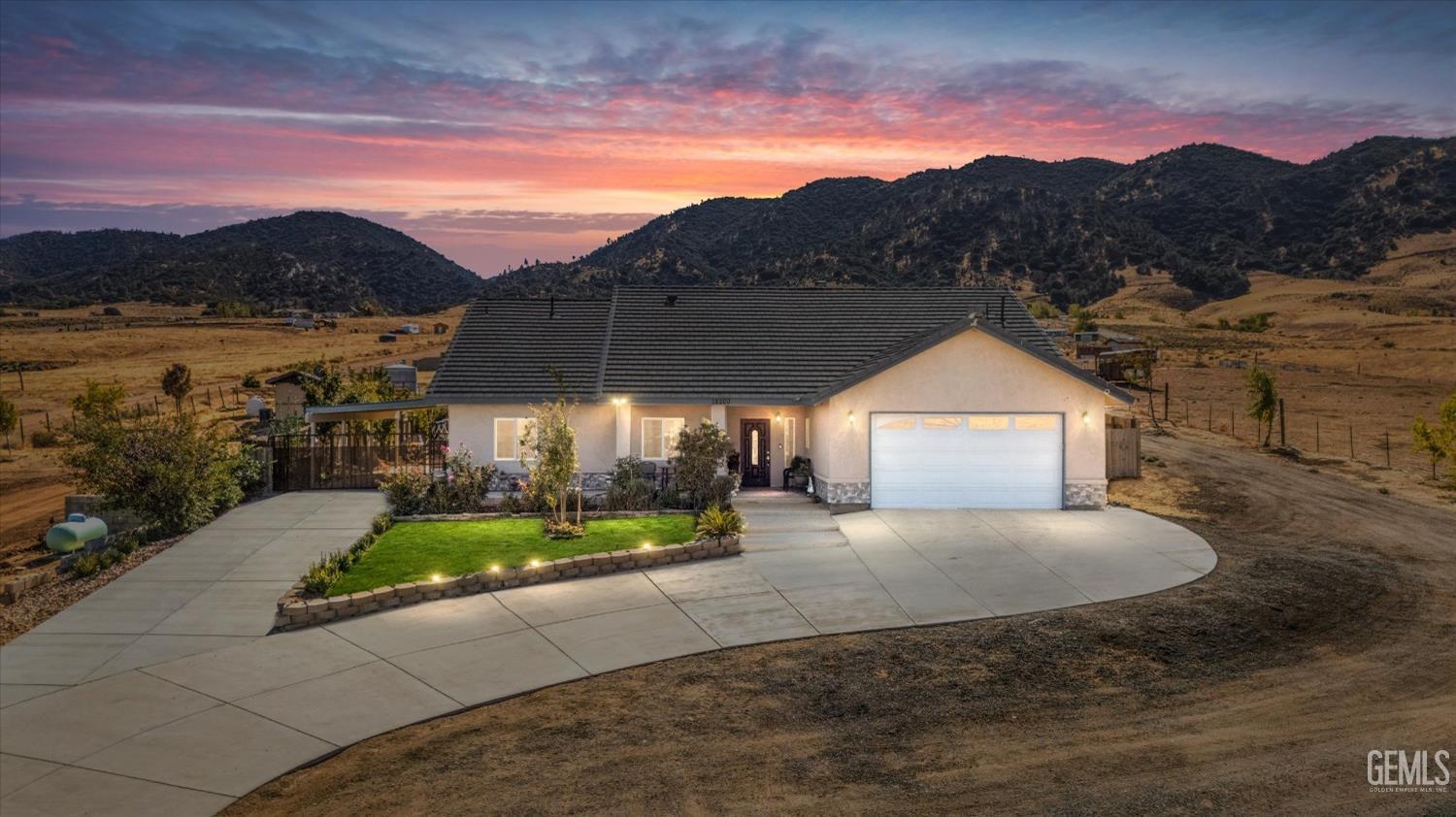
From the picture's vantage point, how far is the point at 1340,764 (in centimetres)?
988

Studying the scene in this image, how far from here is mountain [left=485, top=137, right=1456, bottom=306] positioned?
95.9m

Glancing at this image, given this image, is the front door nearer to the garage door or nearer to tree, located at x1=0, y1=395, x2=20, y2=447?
the garage door

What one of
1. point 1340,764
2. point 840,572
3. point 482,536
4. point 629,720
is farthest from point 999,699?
point 482,536

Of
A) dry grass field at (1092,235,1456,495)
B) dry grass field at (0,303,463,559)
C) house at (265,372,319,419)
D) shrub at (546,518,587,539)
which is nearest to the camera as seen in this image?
shrub at (546,518,587,539)

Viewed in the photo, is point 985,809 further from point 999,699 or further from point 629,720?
point 629,720

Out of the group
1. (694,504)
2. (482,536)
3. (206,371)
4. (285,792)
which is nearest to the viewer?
(285,792)

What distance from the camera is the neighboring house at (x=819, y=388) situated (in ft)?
77.6

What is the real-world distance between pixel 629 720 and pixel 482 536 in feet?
32.5

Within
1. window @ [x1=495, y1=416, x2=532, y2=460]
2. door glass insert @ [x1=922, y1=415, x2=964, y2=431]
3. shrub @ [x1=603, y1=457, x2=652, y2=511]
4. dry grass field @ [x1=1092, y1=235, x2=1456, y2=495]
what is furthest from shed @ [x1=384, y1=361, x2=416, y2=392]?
dry grass field @ [x1=1092, y1=235, x2=1456, y2=495]

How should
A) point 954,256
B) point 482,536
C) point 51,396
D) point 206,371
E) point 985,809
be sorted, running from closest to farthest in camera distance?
point 985,809 < point 482,536 < point 51,396 < point 206,371 < point 954,256

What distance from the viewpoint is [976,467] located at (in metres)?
23.8

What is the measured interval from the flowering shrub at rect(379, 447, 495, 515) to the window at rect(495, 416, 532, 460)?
2.14 ft

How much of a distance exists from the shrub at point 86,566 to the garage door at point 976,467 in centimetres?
1690

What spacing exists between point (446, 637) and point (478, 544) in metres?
5.16
